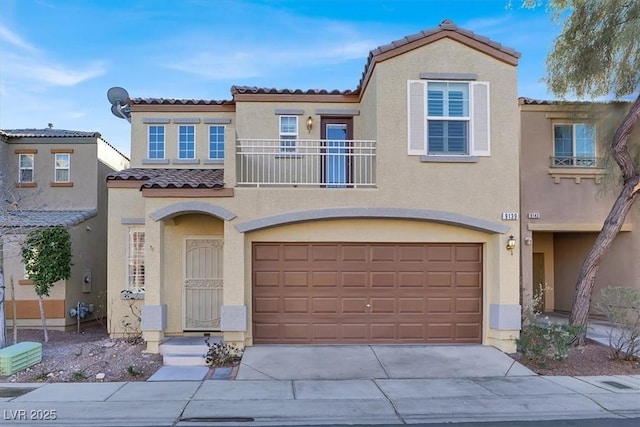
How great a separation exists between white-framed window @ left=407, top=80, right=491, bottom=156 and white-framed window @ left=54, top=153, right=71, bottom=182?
458 inches

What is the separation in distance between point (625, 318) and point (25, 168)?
17693mm

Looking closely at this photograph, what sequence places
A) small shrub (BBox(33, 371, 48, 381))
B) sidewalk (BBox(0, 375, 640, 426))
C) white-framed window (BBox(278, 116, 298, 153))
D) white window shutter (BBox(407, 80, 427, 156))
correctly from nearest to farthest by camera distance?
sidewalk (BBox(0, 375, 640, 426))
small shrub (BBox(33, 371, 48, 381))
white window shutter (BBox(407, 80, 427, 156))
white-framed window (BBox(278, 116, 298, 153))

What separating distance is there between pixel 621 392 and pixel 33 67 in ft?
56.4

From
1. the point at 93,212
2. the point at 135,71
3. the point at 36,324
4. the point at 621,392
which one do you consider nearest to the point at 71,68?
the point at 135,71

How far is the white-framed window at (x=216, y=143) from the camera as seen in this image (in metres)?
13.3

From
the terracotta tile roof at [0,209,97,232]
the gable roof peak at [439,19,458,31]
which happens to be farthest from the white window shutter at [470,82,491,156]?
the terracotta tile roof at [0,209,97,232]

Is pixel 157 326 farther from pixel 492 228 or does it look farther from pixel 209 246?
pixel 492 228

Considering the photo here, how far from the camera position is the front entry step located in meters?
9.38

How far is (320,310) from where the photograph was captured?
34.2 ft

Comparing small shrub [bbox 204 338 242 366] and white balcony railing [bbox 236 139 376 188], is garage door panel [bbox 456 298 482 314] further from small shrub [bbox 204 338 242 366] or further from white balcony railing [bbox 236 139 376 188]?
small shrub [bbox 204 338 242 366]

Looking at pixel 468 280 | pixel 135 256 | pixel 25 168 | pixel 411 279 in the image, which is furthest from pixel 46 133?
pixel 468 280

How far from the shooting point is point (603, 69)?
35.8 ft

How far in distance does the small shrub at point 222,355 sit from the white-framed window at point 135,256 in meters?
3.46

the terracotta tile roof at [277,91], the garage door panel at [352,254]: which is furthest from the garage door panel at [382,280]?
the terracotta tile roof at [277,91]
